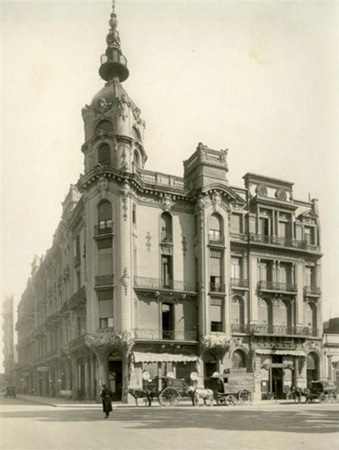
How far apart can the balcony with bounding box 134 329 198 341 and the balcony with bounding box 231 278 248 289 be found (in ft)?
16.9

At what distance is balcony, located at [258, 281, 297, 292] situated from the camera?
43844 millimetres

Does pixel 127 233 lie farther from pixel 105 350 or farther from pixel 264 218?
pixel 264 218

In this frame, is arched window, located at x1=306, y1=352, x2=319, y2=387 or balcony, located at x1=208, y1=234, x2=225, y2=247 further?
arched window, located at x1=306, y1=352, x2=319, y2=387

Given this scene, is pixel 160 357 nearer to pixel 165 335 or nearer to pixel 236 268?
pixel 165 335

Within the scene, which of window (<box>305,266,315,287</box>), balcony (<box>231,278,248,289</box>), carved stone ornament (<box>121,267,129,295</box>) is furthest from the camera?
window (<box>305,266,315,287</box>)

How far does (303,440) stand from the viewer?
14.3 metres

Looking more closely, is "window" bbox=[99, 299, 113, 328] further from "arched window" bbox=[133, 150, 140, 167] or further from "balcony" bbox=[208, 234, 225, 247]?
"arched window" bbox=[133, 150, 140, 167]

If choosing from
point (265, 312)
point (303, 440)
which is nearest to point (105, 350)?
point (265, 312)

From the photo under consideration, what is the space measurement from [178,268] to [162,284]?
1.95 meters

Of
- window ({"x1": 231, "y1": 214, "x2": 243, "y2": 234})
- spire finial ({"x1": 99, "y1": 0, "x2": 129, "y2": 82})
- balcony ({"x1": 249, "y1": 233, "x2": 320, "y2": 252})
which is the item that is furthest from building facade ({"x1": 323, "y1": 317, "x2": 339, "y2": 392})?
spire finial ({"x1": 99, "y1": 0, "x2": 129, "y2": 82})

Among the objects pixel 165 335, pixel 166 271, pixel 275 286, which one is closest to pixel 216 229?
pixel 166 271

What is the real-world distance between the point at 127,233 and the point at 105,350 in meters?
8.28

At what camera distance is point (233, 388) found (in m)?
31.0

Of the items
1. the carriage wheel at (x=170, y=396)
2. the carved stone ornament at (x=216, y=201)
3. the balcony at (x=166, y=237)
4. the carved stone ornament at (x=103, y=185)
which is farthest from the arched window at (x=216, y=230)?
the carriage wheel at (x=170, y=396)
